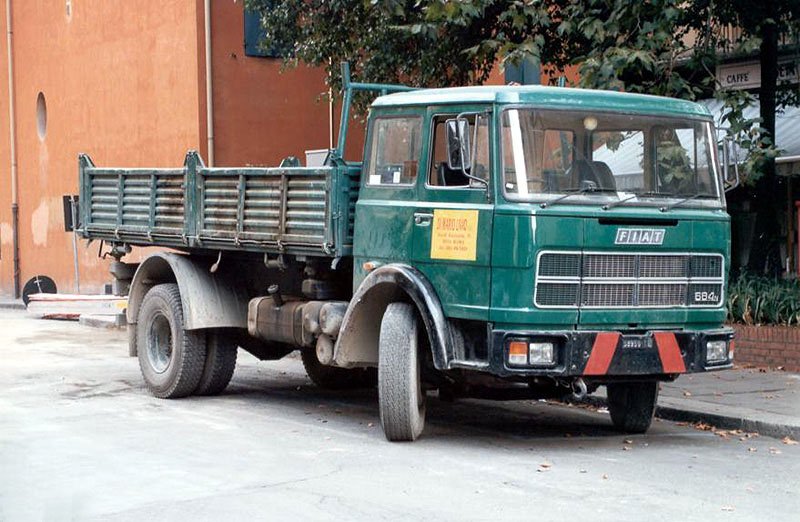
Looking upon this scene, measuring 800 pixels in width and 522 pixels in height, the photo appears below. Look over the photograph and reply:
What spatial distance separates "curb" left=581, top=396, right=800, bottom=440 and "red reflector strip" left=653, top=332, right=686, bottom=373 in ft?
4.42

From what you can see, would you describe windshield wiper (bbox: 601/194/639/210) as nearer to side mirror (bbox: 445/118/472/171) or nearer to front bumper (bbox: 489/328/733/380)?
front bumper (bbox: 489/328/733/380)

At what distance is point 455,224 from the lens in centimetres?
996

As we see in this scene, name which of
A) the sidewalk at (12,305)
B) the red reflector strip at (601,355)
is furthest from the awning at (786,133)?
the sidewalk at (12,305)

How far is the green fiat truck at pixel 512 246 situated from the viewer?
9648 mm

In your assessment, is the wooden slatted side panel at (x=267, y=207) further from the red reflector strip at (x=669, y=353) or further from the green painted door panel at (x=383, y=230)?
the red reflector strip at (x=669, y=353)

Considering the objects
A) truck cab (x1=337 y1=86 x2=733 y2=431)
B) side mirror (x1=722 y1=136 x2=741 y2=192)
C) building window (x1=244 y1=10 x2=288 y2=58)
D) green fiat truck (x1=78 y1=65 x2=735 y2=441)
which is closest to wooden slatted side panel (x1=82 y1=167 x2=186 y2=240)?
green fiat truck (x1=78 y1=65 x2=735 y2=441)

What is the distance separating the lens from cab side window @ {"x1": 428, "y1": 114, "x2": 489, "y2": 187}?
9.84m

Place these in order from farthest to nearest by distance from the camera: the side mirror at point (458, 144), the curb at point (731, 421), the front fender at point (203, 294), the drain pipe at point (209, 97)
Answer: the drain pipe at point (209, 97), the front fender at point (203, 294), the curb at point (731, 421), the side mirror at point (458, 144)

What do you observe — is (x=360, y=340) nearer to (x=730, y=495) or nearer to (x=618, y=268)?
(x=618, y=268)

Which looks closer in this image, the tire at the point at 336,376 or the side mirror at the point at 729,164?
the side mirror at the point at 729,164

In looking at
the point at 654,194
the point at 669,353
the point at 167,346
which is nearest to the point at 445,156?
the point at 654,194

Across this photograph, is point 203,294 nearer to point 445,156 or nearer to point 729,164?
point 445,156

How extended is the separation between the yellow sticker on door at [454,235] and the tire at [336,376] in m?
3.80

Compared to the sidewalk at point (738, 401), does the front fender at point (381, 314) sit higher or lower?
higher
